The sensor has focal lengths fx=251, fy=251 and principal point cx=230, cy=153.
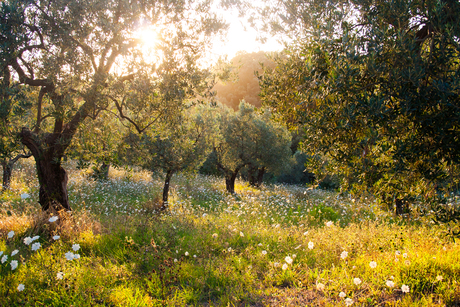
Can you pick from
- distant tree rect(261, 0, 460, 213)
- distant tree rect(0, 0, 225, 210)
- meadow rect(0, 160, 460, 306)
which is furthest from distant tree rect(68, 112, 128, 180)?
distant tree rect(261, 0, 460, 213)

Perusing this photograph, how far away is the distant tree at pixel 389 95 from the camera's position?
3.49 m

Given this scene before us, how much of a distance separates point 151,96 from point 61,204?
4790mm

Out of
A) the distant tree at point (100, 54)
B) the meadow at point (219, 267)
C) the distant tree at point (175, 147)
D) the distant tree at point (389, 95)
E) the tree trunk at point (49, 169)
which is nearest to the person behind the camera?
the distant tree at point (389, 95)

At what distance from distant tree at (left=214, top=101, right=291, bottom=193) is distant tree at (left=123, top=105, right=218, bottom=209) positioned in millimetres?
4788

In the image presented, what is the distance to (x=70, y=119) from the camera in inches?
304

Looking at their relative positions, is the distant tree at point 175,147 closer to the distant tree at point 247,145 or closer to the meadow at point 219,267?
the meadow at point 219,267

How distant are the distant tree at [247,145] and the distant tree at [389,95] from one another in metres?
16.6

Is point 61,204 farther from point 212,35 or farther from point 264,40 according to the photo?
point 264,40

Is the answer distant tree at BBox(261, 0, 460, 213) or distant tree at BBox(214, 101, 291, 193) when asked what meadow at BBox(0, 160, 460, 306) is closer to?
distant tree at BBox(261, 0, 460, 213)

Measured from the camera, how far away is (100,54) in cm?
704

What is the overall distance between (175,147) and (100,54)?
5.95 meters

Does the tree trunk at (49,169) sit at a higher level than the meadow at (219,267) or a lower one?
higher

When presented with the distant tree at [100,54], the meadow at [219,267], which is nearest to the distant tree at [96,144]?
the distant tree at [100,54]

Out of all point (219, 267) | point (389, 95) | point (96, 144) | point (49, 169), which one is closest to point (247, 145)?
point (96, 144)
